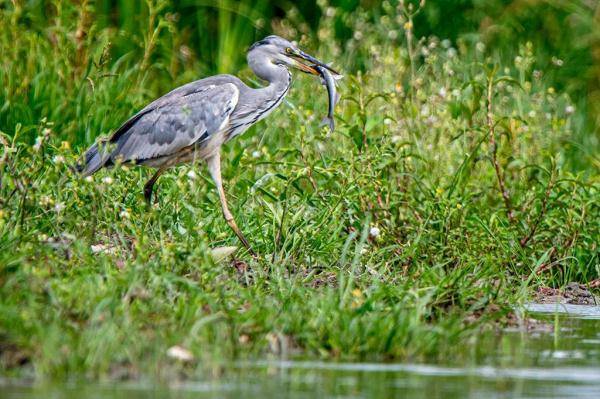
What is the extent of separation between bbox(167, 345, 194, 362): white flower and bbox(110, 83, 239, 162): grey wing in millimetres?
3430

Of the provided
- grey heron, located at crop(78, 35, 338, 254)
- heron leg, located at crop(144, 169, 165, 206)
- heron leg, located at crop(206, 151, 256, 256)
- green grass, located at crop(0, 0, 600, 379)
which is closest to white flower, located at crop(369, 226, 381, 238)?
green grass, located at crop(0, 0, 600, 379)

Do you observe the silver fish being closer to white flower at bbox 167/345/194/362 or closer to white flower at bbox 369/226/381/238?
white flower at bbox 369/226/381/238

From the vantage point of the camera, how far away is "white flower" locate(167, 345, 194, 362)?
4.64m

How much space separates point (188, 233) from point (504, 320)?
1720mm

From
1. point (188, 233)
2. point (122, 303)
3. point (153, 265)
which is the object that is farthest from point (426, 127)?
point (122, 303)

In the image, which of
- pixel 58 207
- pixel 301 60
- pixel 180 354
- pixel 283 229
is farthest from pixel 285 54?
pixel 180 354

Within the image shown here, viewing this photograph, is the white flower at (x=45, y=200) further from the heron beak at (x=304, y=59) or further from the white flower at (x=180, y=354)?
the heron beak at (x=304, y=59)

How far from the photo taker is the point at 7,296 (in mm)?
5195

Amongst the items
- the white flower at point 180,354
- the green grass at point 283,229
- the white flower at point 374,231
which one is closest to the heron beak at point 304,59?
the green grass at point 283,229

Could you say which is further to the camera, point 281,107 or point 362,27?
point 362,27

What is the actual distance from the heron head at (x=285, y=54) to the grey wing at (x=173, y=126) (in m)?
0.59

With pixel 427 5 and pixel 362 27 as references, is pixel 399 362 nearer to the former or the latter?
pixel 362 27

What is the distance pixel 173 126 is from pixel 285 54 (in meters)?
1.06

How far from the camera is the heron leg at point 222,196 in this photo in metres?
7.28
